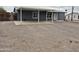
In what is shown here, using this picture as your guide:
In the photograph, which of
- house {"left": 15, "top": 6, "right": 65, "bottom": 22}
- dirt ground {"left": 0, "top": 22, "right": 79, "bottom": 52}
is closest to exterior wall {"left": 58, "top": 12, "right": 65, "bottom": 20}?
house {"left": 15, "top": 6, "right": 65, "bottom": 22}

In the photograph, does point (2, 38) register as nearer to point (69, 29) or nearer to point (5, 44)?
point (5, 44)

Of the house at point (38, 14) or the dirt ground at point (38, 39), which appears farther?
the dirt ground at point (38, 39)

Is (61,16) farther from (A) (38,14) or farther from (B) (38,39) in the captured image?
(B) (38,39)

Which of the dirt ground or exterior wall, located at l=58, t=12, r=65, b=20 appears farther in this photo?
the dirt ground

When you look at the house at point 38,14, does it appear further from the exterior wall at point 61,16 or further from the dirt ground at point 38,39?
the dirt ground at point 38,39

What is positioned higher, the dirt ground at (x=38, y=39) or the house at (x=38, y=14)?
the house at (x=38, y=14)

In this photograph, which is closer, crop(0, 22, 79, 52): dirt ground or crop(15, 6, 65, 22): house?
crop(15, 6, 65, 22): house

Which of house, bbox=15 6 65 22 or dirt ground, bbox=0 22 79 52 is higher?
house, bbox=15 6 65 22

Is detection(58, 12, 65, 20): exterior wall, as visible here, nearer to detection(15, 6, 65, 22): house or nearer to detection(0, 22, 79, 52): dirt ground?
detection(15, 6, 65, 22): house

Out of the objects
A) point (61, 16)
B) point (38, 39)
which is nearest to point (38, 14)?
point (61, 16)

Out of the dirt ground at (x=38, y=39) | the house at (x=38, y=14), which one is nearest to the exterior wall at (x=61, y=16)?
the house at (x=38, y=14)
